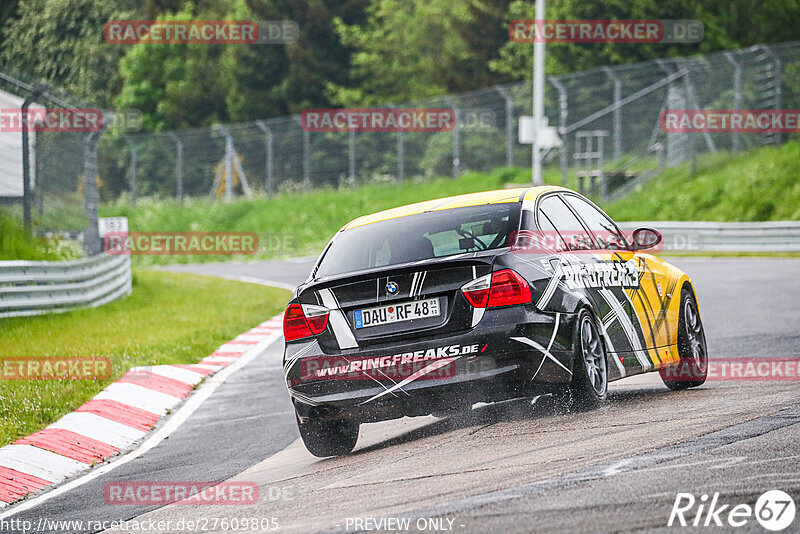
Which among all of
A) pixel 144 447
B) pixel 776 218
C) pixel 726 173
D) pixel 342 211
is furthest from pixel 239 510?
pixel 342 211

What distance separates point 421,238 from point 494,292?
0.76 meters

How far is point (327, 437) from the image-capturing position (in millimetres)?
7832

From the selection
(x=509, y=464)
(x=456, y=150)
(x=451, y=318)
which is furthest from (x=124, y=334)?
(x=456, y=150)

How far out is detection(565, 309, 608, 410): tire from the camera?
749cm

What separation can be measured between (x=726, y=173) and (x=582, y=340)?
80.1ft

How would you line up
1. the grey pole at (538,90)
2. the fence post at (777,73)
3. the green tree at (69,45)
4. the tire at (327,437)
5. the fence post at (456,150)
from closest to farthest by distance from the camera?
1. the tire at (327,437)
2. the grey pole at (538,90)
3. the fence post at (777,73)
4. the fence post at (456,150)
5. the green tree at (69,45)

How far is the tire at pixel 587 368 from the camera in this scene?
7.49m

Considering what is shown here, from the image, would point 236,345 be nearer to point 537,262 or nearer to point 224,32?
point 537,262

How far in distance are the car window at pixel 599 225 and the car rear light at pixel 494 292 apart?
1.52 m

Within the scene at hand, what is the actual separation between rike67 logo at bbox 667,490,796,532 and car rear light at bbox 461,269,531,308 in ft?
7.34

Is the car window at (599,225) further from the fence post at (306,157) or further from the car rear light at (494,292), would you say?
the fence post at (306,157)

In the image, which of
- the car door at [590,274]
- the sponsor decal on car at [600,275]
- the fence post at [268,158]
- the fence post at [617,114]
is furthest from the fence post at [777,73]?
the car door at [590,274]

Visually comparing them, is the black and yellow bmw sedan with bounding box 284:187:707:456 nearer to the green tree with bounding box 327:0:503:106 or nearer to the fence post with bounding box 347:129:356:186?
the fence post with bounding box 347:129:356:186

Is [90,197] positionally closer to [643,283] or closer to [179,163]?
[643,283]
